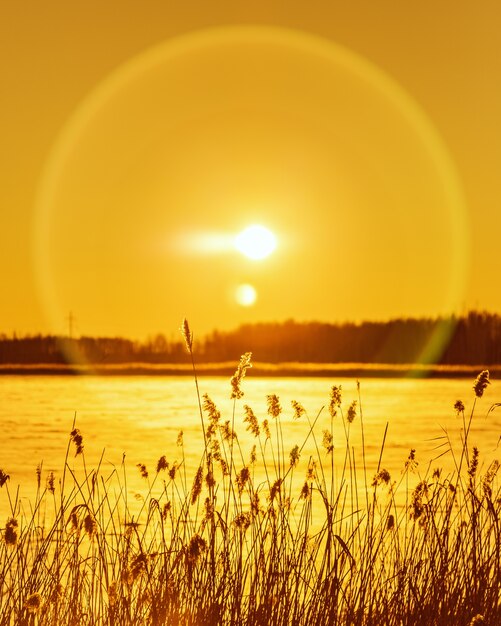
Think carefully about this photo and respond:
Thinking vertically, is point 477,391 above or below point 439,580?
above

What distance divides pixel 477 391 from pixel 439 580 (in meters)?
1.11

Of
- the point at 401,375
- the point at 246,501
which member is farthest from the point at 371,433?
the point at 401,375

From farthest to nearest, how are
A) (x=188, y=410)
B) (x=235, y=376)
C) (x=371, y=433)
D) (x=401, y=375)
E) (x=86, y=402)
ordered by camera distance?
(x=401, y=375) < (x=86, y=402) < (x=188, y=410) < (x=371, y=433) < (x=235, y=376)

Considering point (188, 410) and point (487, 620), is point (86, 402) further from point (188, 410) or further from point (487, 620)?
point (487, 620)

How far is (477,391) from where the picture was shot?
5859mm

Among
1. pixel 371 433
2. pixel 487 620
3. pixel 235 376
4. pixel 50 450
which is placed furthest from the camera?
pixel 371 433

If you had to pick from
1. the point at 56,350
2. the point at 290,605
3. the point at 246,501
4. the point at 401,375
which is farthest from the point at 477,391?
the point at 56,350

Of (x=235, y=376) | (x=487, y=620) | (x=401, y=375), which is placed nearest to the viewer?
(x=235, y=376)

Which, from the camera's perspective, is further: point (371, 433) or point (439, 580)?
point (371, 433)

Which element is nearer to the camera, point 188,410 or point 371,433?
point 371,433

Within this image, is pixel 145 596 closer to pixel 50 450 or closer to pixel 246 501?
pixel 246 501

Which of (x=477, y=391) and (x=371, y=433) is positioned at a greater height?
(x=477, y=391)

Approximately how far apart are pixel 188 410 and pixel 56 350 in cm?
2837

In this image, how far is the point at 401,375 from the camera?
55906 millimetres
